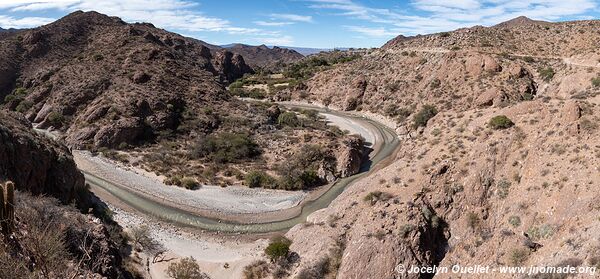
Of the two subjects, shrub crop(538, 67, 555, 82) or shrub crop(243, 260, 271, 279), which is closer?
shrub crop(243, 260, 271, 279)

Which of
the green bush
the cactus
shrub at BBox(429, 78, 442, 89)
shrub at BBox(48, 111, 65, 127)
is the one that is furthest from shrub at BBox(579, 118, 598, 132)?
the green bush

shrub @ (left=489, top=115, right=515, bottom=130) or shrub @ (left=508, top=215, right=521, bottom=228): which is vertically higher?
shrub @ (left=489, top=115, right=515, bottom=130)

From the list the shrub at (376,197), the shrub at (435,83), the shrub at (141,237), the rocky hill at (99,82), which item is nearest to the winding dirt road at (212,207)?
the shrub at (141,237)

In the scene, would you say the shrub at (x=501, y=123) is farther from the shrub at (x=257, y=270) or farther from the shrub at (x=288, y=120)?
the shrub at (x=288, y=120)

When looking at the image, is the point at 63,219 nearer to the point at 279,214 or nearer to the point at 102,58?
the point at 279,214

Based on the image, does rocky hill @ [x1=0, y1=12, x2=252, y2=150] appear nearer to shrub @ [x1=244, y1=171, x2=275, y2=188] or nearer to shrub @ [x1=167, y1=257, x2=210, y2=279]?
shrub @ [x1=244, y1=171, x2=275, y2=188]

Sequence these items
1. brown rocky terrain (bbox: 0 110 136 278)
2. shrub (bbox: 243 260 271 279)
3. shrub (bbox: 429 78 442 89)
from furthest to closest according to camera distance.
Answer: shrub (bbox: 429 78 442 89) → shrub (bbox: 243 260 271 279) → brown rocky terrain (bbox: 0 110 136 278)
